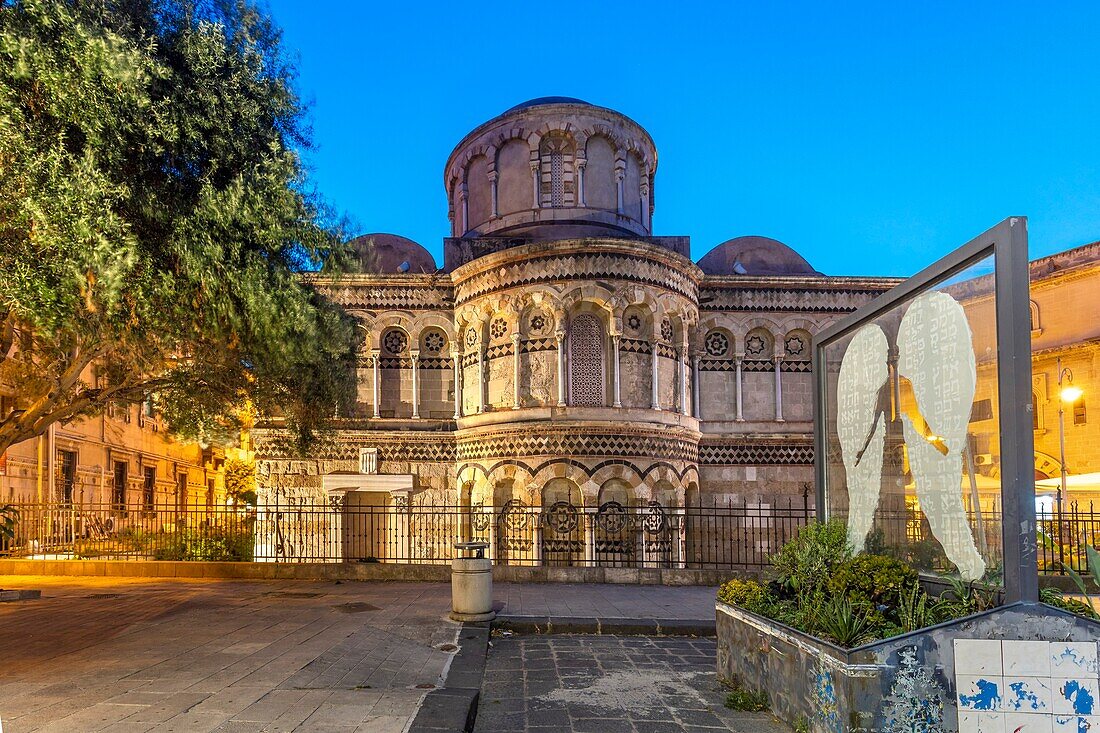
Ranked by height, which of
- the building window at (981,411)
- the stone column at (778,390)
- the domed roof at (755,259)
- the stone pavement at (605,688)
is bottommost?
the stone pavement at (605,688)

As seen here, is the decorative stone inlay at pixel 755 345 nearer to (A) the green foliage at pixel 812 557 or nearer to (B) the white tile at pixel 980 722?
(A) the green foliage at pixel 812 557

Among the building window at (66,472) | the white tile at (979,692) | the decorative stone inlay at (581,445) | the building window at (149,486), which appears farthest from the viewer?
the building window at (149,486)

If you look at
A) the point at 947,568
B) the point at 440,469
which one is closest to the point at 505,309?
the point at 440,469

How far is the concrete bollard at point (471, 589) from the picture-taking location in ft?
33.8

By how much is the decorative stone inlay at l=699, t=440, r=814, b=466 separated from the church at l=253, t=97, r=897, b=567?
1.6 inches

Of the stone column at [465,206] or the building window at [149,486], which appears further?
the building window at [149,486]

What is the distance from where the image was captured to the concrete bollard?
1031 cm

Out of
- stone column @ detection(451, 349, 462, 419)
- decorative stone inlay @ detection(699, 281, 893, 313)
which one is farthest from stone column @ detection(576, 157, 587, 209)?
stone column @ detection(451, 349, 462, 419)

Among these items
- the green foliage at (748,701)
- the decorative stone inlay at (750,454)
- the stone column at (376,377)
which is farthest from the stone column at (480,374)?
the green foliage at (748,701)

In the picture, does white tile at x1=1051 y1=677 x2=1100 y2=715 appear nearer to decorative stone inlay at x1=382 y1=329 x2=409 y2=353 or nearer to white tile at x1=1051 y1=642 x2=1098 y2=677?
white tile at x1=1051 y1=642 x2=1098 y2=677

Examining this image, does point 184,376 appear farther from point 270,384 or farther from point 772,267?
point 772,267

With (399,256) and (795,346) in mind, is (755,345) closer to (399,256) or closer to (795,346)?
(795,346)

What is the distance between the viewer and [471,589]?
10336mm

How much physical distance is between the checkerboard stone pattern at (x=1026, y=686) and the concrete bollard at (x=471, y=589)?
6.70 m
